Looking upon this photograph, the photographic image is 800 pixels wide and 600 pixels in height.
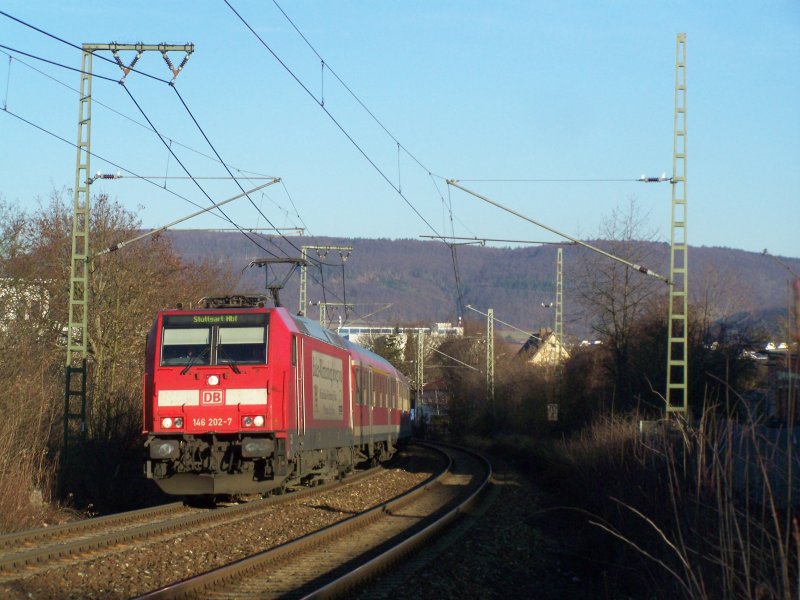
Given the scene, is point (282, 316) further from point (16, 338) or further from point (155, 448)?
point (16, 338)

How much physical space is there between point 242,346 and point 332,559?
519 cm

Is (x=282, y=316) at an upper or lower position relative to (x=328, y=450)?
upper

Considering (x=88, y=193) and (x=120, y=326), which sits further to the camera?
(x=120, y=326)

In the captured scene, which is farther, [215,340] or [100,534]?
[215,340]

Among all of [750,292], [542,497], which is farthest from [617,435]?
[750,292]

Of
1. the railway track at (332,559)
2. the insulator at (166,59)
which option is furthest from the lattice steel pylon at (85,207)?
the railway track at (332,559)

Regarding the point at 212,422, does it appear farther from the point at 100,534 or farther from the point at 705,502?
the point at 705,502

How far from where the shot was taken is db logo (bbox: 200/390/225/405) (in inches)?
628

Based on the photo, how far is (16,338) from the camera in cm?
1994

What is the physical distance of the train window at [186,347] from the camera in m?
16.2

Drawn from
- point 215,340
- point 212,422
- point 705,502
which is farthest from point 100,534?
point 705,502

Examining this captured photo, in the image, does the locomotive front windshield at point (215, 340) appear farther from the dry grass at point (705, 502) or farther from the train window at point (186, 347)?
the dry grass at point (705, 502)

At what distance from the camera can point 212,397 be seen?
16.0 meters

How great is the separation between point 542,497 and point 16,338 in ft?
38.5
